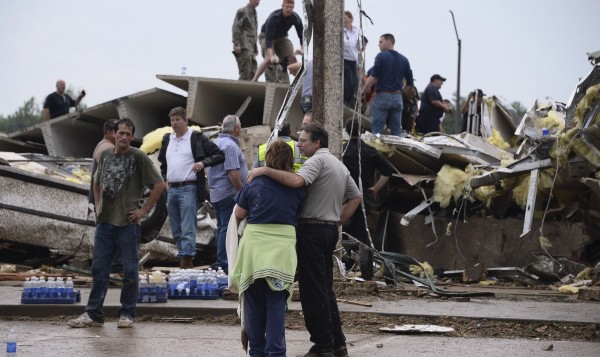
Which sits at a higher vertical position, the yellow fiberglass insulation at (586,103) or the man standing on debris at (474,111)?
the man standing on debris at (474,111)

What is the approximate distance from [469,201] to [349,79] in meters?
2.68

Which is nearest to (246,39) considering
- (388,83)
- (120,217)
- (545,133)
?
(388,83)

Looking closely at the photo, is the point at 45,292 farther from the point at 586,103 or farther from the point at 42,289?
the point at 586,103

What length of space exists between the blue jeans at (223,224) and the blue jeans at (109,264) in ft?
10.2

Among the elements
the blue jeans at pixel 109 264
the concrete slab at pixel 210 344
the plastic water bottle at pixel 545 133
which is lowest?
the concrete slab at pixel 210 344

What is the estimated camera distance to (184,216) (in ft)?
44.2

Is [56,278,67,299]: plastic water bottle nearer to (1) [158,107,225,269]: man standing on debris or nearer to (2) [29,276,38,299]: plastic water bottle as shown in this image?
(2) [29,276,38,299]: plastic water bottle

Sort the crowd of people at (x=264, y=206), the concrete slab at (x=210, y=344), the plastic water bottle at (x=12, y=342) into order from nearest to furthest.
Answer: the plastic water bottle at (x=12, y=342), the crowd of people at (x=264, y=206), the concrete slab at (x=210, y=344)

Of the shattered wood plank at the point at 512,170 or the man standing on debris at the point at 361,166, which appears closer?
the man standing on debris at the point at 361,166

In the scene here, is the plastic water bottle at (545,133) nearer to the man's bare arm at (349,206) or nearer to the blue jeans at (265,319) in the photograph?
the man's bare arm at (349,206)

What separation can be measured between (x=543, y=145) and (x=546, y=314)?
4.64 metres

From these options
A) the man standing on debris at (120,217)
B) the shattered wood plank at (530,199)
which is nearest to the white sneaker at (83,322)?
the man standing on debris at (120,217)

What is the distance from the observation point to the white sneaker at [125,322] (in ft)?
32.9

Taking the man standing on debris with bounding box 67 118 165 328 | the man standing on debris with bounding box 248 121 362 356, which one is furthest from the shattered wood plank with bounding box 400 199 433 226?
the man standing on debris with bounding box 248 121 362 356
